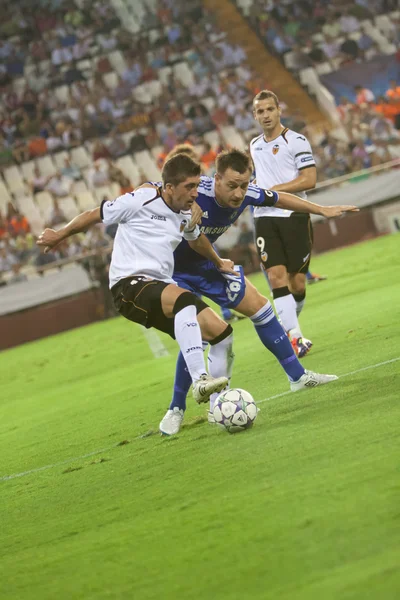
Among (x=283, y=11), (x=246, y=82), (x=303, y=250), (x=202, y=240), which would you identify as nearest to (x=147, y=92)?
(x=246, y=82)

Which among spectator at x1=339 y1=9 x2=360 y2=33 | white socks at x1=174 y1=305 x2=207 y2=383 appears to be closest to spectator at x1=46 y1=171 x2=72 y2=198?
spectator at x1=339 y1=9 x2=360 y2=33

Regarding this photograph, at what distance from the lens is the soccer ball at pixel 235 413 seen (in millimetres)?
6332

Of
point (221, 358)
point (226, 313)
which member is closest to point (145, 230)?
point (221, 358)

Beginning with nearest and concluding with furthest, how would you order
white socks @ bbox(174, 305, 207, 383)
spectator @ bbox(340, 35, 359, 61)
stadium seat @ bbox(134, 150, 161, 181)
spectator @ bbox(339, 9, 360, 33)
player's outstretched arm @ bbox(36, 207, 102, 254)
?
white socks @ bbox(174, 305, 207, 383) → player's outstretched arm @ bbox(36, 207, 102, 254) → stadium seat @ bbox(134, 150, 161, 181) → spectator @ bbox(340, 35, 359, 61) → spectator @ bbox(339, 9, 360, 33)

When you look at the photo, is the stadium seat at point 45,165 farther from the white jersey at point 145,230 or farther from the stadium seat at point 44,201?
the white jersey at point 145,230

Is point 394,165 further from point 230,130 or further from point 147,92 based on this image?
point 147,92

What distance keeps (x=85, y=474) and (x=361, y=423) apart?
1887mm

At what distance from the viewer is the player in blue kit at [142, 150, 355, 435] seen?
7.16 metres

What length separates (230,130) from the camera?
26.9m

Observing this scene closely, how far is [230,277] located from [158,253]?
27.9 inches

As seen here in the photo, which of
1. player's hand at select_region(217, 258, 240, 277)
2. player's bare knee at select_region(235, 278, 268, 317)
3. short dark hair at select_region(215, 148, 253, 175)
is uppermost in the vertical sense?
short dark hair at select_region(215, 148, 253, 175)

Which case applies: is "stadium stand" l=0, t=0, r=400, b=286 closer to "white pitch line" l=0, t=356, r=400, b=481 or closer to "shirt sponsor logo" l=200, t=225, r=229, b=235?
"shirt sponsor logo" l=200, t=225, r=229, b=235

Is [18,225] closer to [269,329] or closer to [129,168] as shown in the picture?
[129,168]

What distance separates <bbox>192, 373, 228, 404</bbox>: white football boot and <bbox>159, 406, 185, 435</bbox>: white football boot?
0.84 m
